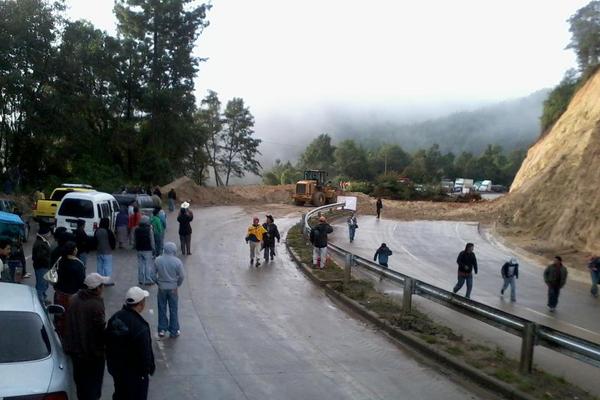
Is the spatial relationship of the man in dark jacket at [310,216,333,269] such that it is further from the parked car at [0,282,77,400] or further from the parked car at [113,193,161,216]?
A: the parked car at [0,282,77,400]

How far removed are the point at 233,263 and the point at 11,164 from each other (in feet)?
92.9

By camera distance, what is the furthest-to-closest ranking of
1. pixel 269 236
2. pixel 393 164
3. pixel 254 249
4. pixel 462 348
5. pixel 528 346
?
pixel 393 164, pixel 269 236, pixel 254 249, pixel 462 348, pixel 528 346

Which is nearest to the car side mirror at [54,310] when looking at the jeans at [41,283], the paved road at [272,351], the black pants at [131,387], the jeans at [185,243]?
the paved road at [272,351]

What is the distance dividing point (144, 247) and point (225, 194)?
130 feet

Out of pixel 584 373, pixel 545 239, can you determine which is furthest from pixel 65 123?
pixel 584 373

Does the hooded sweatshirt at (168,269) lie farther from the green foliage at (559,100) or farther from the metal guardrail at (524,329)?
the green foliage at (559,100)

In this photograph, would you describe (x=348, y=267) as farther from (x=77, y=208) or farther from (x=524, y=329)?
(x=77, y=208)

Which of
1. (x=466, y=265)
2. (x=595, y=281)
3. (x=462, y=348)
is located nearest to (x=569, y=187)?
(x=595, y=281)

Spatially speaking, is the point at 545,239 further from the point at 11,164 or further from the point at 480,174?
the point at 480,174

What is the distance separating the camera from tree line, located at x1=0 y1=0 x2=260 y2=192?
122ft

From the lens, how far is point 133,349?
5.33 meters

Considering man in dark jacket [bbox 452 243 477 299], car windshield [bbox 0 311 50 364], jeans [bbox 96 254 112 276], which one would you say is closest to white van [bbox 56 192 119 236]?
jeans [bbox 96 254 112 276]

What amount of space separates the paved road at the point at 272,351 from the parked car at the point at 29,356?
1764 millimetres

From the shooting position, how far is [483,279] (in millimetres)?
22188
